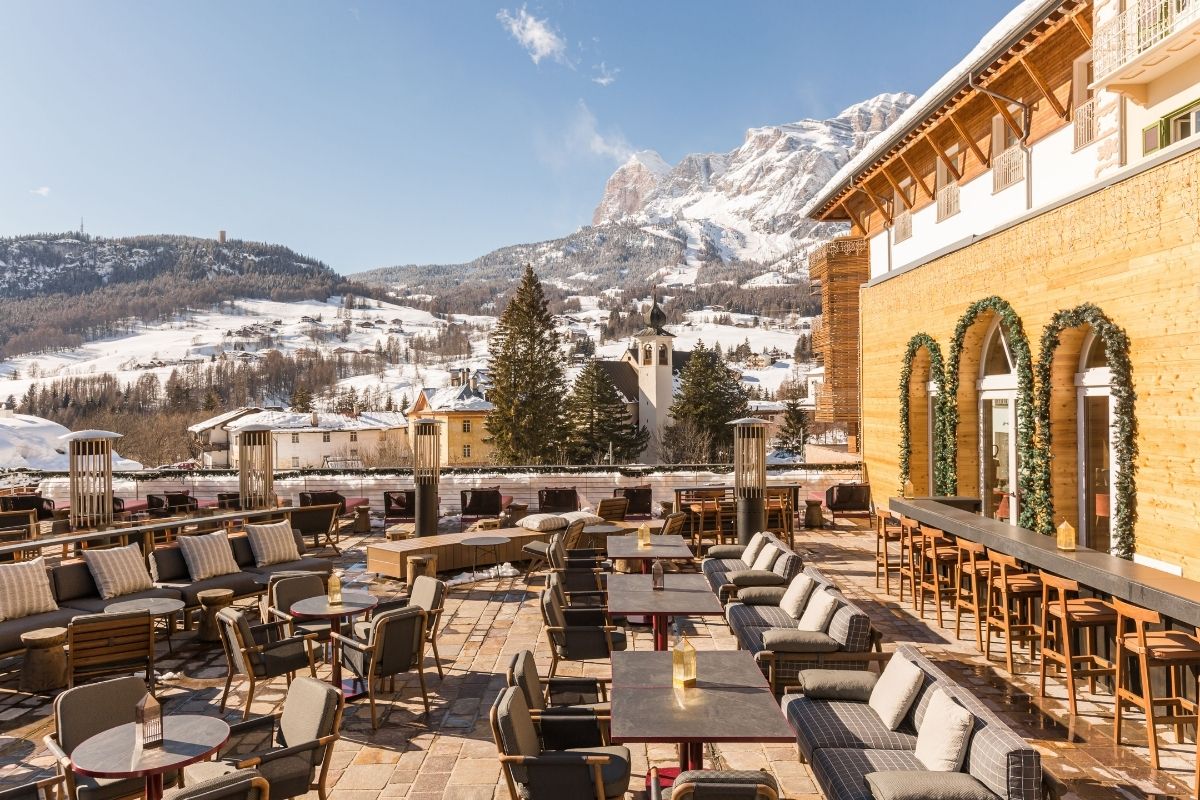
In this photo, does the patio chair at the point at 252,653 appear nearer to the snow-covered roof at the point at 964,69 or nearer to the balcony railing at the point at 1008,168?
the snow-covered roof at the point at 964,69

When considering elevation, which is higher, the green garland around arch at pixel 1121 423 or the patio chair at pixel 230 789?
the green garland around arch at pixel 1121 423

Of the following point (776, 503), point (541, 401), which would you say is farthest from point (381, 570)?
point (541, 401)

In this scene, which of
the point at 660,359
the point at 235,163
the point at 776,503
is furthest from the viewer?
the point at 660,359

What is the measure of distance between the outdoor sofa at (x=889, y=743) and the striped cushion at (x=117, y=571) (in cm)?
669

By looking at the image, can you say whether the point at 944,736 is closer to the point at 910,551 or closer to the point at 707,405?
the point at 910,551

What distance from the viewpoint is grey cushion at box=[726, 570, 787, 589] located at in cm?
773

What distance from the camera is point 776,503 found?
41.7 ft

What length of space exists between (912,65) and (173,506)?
Result: 49839 millimetres

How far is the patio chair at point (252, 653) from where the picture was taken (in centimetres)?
572

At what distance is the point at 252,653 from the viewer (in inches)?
228

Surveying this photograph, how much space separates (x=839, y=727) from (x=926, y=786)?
101cm

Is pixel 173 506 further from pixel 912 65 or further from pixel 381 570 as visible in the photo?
pixel 912 65

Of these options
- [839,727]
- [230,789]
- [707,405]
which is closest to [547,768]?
[230,789]

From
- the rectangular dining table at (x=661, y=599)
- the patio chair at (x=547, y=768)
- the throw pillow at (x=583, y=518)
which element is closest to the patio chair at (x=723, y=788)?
the patio chair at (x=547, y=768)
